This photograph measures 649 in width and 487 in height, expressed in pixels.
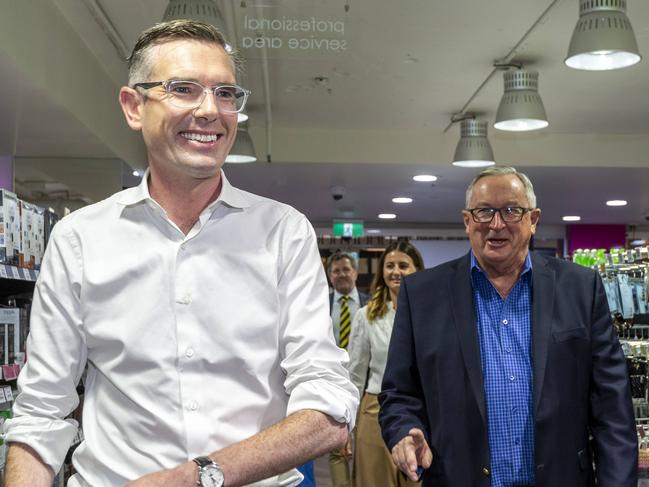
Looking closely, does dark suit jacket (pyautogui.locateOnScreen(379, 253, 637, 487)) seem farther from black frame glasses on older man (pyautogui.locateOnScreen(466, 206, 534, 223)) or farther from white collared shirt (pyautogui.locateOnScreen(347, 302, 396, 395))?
white collared shirt (pyautogui.locateOnScreen(347, 302, 396, 395))

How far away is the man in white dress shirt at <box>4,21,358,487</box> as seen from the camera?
139 centimetres

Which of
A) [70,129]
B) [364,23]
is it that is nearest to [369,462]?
[364,23]

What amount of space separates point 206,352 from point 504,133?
8277 mm

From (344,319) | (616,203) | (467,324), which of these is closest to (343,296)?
(344,319)

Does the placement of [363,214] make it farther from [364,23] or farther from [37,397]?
[37,397]

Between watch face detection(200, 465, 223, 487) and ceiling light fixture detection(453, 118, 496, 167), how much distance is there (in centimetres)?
659

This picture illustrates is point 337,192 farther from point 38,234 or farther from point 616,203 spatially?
point 38,234

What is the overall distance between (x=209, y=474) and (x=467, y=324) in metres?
1.54

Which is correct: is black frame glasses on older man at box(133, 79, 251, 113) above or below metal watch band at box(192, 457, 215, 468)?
above

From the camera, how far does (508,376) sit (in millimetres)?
2598

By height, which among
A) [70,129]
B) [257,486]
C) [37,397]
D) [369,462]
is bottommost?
[369,462]

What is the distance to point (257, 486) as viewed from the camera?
1.41 m

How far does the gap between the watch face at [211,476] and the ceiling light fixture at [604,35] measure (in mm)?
3569

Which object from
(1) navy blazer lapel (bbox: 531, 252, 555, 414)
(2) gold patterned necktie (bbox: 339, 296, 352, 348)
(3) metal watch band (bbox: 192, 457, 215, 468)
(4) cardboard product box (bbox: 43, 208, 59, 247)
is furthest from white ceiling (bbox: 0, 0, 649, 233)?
(3) metal watch band (bbox: 192, 457, 215, 468)
